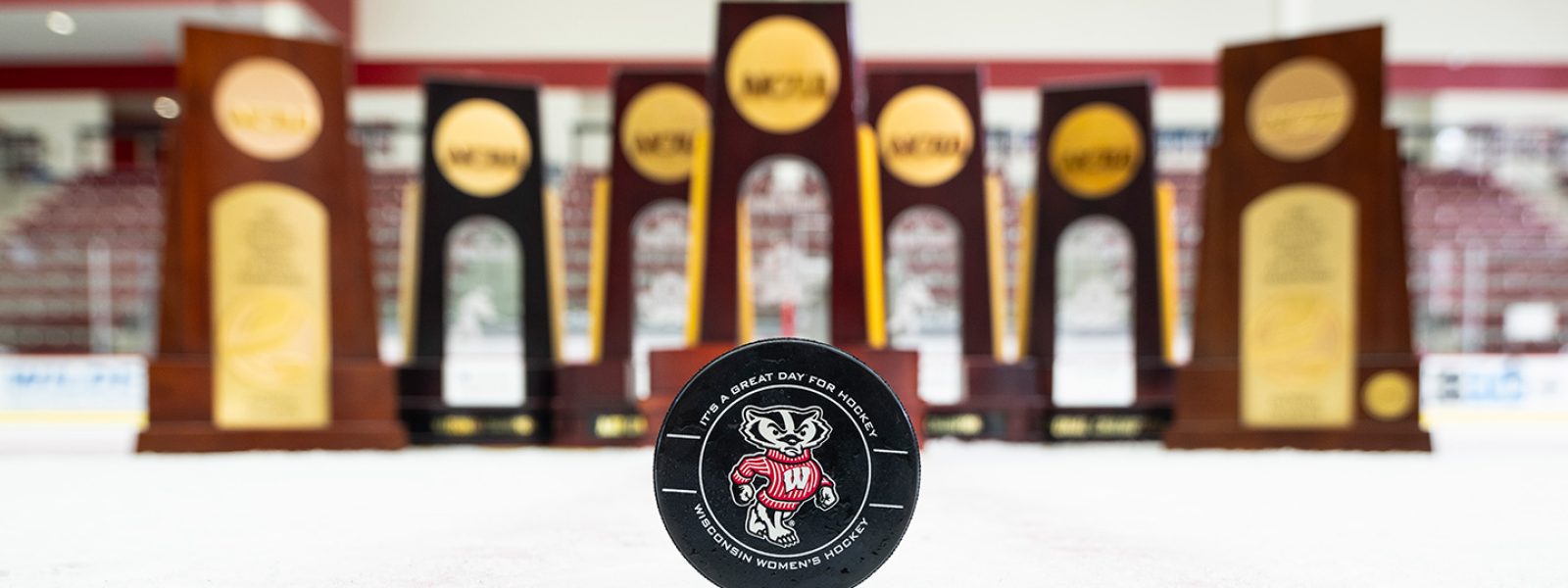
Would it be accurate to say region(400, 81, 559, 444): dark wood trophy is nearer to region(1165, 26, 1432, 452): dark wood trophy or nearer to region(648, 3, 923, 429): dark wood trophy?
region(648, 3, 923, 429): dark wood trophy

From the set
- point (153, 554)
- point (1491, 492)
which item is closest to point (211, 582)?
point (153, 554)

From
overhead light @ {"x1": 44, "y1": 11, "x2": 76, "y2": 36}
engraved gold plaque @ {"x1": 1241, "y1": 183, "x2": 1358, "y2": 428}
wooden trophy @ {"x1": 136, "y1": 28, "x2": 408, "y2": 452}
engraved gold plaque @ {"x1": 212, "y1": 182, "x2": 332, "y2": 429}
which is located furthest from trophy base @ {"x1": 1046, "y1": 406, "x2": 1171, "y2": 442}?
overhead light @ {"x1": 44, "y1": 11, "x2": 76, "y2": 36}

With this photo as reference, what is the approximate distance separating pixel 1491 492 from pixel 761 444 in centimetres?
166

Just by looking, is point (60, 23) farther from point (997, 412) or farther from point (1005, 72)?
point (997, 412)

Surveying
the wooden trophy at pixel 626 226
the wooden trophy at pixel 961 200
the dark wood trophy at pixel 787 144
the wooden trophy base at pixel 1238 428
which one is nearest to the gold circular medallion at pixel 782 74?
the dark wood trophy at pixel 787 144

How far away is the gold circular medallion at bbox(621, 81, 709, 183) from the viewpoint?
10.1 ft

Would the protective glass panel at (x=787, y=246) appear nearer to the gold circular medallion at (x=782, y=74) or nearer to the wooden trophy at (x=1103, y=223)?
the wooden trophy at (x=1103, y=223)

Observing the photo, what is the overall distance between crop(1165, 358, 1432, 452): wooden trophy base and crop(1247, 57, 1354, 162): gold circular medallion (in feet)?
1.85

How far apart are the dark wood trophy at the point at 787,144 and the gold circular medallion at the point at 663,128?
545mm

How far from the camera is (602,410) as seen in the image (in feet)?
9.71

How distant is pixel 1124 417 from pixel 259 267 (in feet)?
7.58

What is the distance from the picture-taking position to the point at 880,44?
923 centimetres

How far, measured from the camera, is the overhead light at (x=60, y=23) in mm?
9019

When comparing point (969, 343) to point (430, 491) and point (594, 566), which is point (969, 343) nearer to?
point (430, 491)
